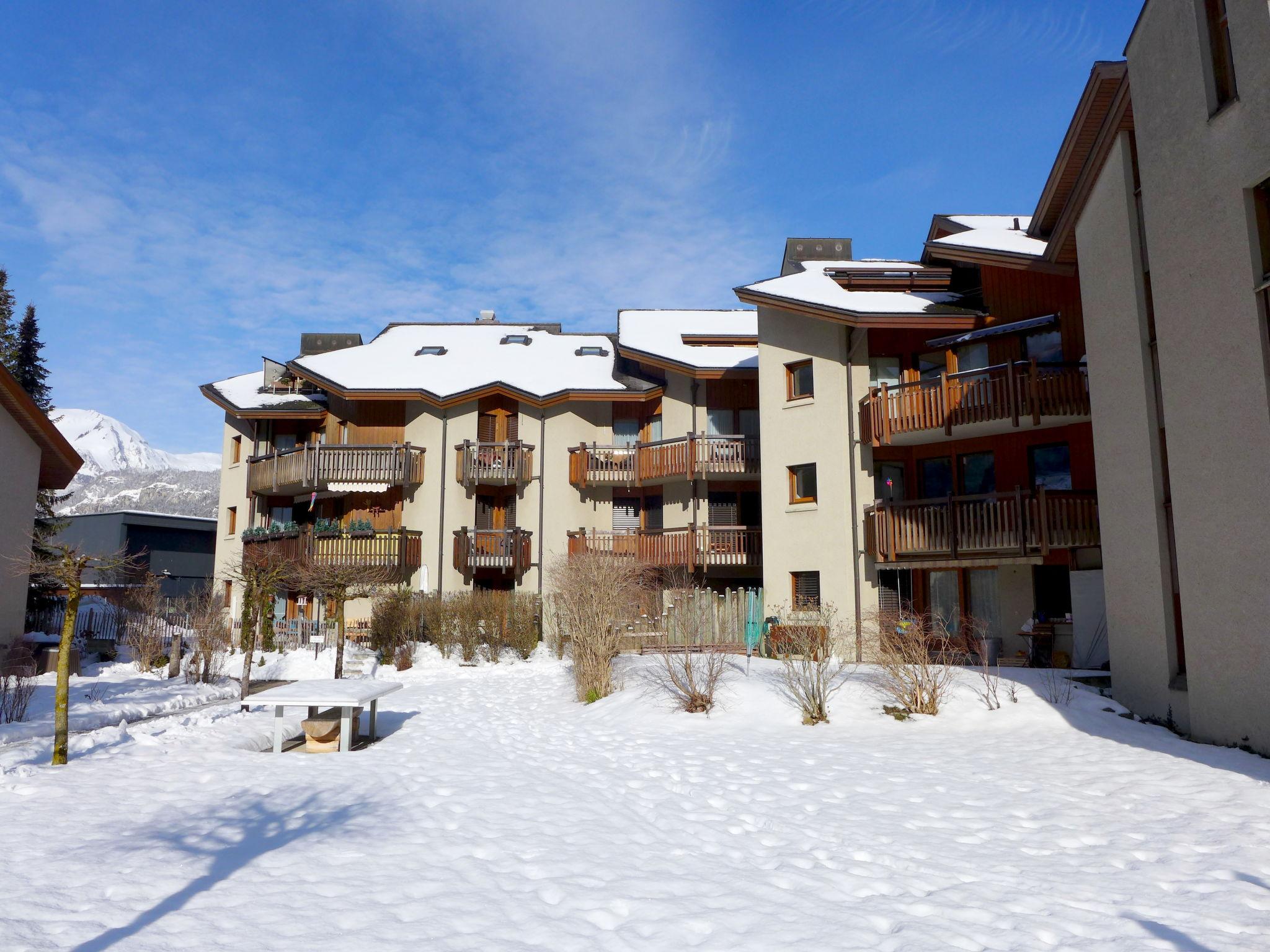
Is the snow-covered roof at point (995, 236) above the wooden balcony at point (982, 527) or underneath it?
above

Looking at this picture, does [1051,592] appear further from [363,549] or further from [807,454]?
[363,549]

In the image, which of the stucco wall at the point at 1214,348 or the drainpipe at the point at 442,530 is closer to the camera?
the stucco wall at the point at 1214,348

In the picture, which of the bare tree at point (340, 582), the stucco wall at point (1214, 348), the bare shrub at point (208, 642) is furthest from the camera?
the bare tree at point (340, 582)

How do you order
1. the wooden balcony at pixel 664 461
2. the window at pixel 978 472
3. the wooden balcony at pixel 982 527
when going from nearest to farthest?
1. the wooden balcony at pixel 982 527
2. the window at pixel 978 472
3. the wooden balcony at pixel 664 461

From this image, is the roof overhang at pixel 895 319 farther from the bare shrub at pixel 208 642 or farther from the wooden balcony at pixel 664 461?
the bare shrub at pixel 208 642

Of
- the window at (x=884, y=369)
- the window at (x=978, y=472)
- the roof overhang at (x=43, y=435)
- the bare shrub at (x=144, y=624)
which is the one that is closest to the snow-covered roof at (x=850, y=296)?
the window at (x=884, y=369)

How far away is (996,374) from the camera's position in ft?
63.1

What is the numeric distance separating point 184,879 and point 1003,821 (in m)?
6.70

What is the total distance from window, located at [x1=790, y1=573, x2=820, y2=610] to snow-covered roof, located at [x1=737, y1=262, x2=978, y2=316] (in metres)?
6.71

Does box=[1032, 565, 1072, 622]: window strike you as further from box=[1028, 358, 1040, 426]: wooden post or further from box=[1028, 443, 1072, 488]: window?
box=[1028, 358, 1040, 426]: wooden post

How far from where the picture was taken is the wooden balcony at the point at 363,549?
27875mm

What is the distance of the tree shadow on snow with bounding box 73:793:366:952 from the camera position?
219 inches

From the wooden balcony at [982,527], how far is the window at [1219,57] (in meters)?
8.02

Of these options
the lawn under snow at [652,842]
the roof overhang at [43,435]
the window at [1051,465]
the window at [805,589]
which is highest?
the roof overhang at [43,435]
